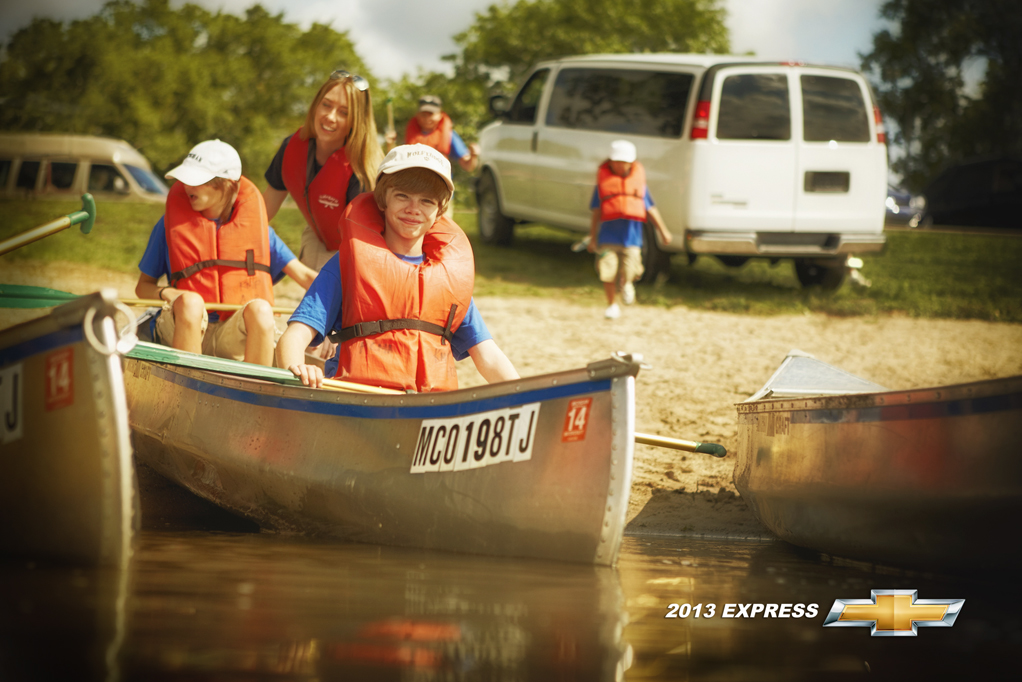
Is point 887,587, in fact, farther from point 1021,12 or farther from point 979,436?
point 1021,12

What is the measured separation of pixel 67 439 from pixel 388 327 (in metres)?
1.18

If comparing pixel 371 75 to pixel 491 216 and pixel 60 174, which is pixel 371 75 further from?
pixel 491 216

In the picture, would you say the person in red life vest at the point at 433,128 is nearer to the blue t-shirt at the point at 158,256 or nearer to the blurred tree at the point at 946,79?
the blue t-shirt at the point at 158,256

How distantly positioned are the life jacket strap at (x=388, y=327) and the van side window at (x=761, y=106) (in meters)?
6.33

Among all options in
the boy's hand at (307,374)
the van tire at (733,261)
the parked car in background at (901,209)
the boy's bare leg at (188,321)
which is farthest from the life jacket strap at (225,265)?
the parked car in background at (901,209)

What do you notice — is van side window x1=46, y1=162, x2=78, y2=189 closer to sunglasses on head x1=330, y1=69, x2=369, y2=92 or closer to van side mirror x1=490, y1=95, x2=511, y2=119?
van side mirror x1=490, y1=95, x2=511, y2=119

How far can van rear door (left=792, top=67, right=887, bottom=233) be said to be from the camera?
9.84 meters

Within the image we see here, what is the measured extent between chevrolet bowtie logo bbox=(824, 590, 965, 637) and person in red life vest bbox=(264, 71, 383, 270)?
2967 mm

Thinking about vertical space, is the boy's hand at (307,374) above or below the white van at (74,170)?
below

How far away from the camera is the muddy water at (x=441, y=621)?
2.85 meters

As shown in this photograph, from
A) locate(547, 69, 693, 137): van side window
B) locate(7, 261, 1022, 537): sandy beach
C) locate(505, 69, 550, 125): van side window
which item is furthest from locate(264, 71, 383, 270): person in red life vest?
locate(505, 69, 550, 125): van side window

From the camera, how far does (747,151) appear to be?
9.73 metres

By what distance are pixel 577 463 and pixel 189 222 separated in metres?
2.36

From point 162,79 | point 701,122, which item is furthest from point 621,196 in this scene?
point 162,79
